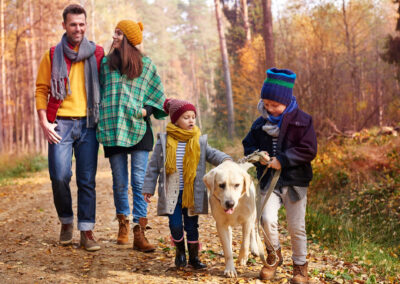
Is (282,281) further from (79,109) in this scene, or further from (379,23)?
(379,23)

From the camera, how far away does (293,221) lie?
149 inches

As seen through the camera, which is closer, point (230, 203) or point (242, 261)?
point (230, 203)

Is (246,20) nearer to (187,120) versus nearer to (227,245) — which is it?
(187,120)

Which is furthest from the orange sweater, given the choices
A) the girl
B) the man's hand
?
the girl

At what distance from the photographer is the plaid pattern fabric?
15.2ft

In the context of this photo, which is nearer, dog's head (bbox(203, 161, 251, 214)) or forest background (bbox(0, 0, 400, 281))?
dog's head (bbox(203, 161, 251, 214))

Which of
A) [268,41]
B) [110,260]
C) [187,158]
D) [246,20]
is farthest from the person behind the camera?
[246,20]

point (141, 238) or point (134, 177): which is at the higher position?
point (134, 177)

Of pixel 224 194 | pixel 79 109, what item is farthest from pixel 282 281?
pixel 79 109

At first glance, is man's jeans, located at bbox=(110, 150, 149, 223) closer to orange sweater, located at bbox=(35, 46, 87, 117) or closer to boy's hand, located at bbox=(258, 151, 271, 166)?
orange sweater, located at bbox=(35, 46, 87, 117)

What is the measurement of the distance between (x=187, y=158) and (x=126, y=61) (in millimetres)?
1421

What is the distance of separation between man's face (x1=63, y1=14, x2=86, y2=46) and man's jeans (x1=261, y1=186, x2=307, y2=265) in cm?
280

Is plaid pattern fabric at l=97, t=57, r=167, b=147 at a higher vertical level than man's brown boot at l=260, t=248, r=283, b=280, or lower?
higher

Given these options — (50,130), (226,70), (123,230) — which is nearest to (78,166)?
(50,130)
